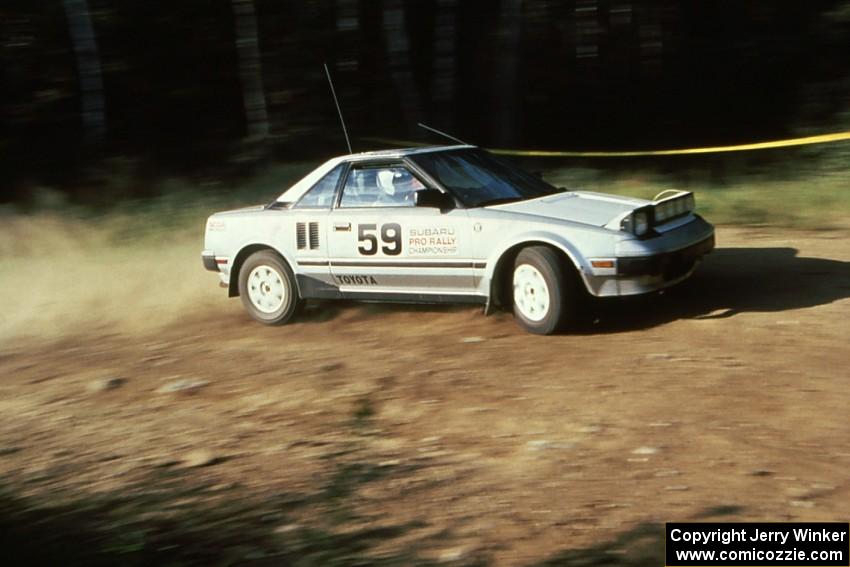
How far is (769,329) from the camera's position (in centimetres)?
766

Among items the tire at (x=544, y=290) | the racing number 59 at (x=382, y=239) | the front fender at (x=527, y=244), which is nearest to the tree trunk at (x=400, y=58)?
the racing number 59 at (x=382, y=239)

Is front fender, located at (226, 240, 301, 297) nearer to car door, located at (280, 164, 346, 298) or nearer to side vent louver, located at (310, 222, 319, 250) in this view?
car door, located at (280, 164, 346, 298)

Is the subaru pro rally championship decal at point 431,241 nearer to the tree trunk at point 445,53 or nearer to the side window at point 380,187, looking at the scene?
the side window at point 380,187

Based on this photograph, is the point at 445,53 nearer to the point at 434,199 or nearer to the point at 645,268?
the point at 434,199

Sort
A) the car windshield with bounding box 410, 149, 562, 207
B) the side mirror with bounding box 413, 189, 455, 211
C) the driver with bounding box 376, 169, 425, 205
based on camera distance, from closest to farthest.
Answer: the side mirror with bounding box 413, 189, 455, 211 → the car windshield with bounding box 410, 149, 562, 207 → the driver with bounding box 376, 169, 425, 205

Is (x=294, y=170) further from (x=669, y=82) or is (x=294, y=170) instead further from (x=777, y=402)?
(x=777, y=402)

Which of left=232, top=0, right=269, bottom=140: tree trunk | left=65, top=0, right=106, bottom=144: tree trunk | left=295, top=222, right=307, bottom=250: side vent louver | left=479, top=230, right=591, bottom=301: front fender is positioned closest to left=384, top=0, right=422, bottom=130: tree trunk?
left=232, top=0, right=269, bottom=140: tree trunk

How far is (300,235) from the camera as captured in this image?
359 inches

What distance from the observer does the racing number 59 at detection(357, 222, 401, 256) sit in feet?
28.1

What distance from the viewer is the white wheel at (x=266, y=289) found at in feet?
30.7

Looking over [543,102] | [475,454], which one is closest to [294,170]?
[543,102]

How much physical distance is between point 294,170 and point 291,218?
31.7 feet

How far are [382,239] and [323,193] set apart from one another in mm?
777

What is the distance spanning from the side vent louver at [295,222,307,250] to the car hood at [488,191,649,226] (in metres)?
1.72
